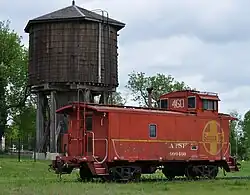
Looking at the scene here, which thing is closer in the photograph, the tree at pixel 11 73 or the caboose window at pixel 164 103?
the caboose window at pixel 164 103

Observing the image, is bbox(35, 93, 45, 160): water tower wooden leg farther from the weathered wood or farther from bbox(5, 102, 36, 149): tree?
bbox(5, 102, 36, 149): tree

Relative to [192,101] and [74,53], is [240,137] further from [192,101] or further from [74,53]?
[192,101]

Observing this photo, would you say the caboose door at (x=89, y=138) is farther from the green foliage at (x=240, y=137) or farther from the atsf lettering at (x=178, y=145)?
the green foliage at (x=240, y=137)

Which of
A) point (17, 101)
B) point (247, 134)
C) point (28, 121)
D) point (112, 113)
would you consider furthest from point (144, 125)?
point (247, 134)

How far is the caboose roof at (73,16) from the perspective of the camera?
166 ft

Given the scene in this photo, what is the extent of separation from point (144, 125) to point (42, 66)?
25.2 metres

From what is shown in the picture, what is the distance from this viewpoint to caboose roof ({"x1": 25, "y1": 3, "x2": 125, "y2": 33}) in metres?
50.5

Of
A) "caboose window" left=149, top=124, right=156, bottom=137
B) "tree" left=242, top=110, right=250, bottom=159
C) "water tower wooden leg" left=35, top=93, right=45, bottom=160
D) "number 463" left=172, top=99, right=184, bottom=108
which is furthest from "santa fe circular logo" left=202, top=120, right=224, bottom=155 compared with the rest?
"tree" left=242, top=110, right=250, bottom=159

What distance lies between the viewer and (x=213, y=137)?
101 feet

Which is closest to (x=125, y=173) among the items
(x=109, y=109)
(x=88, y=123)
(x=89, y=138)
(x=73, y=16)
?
(x=89, y=138)

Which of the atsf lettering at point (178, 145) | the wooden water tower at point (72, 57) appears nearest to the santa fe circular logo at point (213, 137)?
the atsf lettering at point (178, 145)

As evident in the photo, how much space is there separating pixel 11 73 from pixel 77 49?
22.0m

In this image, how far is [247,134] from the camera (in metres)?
130

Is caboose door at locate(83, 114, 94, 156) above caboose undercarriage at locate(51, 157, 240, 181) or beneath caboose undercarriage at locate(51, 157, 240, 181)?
above
